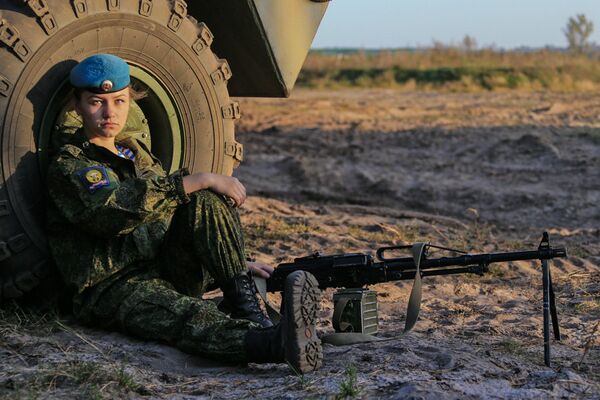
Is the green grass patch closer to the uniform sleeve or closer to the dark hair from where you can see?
the uniform sleeve

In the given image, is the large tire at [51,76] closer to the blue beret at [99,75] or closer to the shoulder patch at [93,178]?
the blue beret at [99,75]

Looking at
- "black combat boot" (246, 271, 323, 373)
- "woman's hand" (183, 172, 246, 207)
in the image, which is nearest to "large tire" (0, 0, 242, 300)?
"woman's hand" (183, 172, 246, 207)

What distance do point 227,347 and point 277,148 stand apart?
7.93 metres

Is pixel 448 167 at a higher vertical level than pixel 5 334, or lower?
higher

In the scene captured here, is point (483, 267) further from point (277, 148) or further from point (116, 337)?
point (277, 148)

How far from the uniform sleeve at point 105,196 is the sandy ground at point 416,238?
46cm

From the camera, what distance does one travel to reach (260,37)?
5270 mm

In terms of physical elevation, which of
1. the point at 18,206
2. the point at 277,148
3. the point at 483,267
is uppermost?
the point at 277,148

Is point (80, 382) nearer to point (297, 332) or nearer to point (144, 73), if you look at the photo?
point (297, 332)

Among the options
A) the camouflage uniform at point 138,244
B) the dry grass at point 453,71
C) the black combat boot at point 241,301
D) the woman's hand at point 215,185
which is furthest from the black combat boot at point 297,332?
the dry grass at point 453,71

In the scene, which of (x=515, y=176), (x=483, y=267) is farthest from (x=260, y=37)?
(x=515, y=176)

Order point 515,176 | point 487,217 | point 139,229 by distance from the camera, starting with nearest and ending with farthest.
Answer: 1. point 139,229
2. point 487,217
3. point 515,176

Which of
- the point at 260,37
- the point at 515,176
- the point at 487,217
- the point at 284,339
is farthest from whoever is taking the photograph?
the point at 515,176

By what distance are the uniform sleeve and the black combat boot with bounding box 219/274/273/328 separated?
15.5 inches
